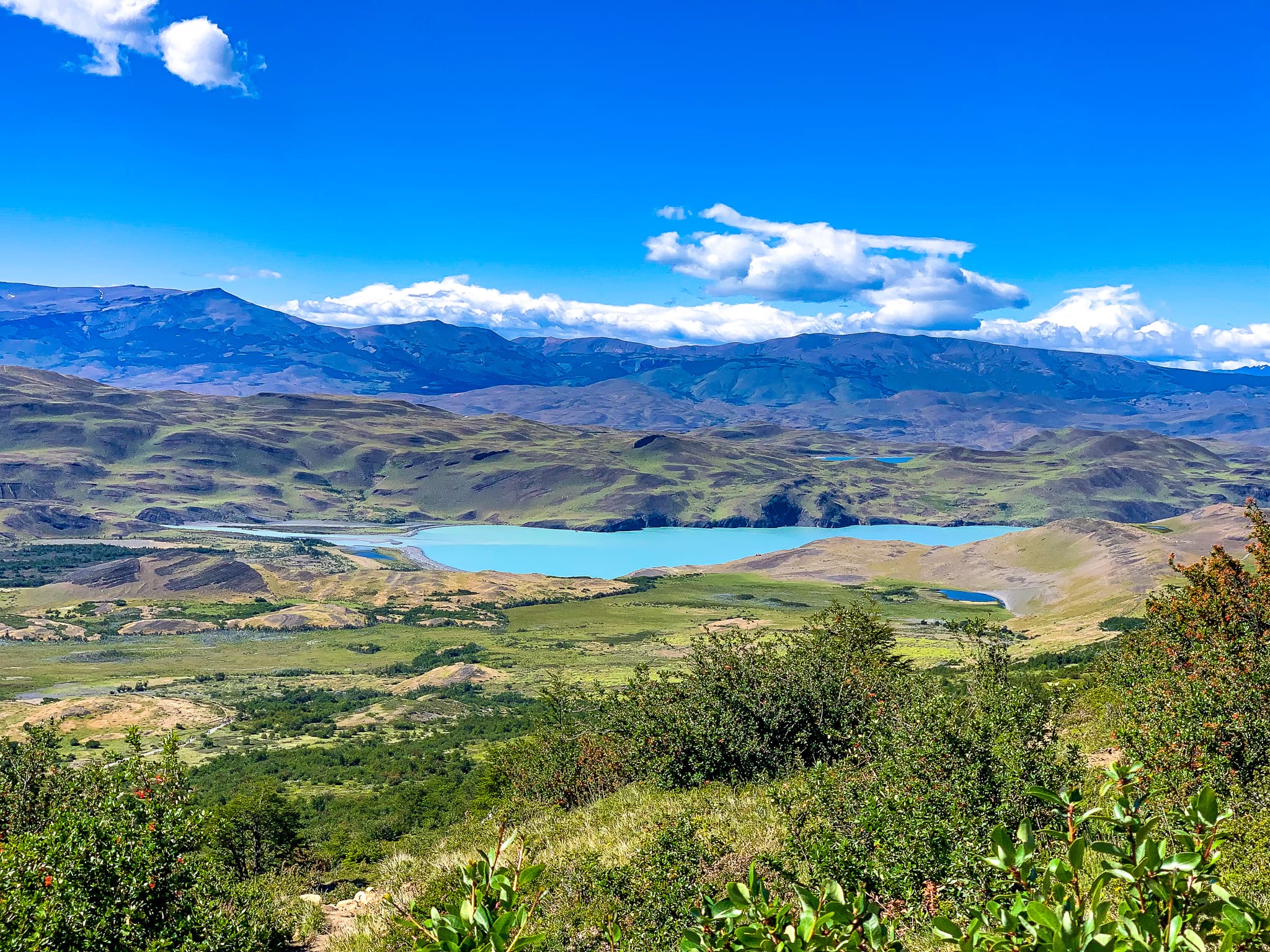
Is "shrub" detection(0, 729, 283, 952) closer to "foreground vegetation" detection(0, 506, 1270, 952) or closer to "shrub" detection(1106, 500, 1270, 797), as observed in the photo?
"foreground vegetation" detection(0, 506, 1270, 952)

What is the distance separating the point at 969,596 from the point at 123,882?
17945 centimetres

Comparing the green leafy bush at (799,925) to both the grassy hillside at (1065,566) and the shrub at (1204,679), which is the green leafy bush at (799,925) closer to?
the shrub at (1204,679)

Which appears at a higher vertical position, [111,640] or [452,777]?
[452,777]

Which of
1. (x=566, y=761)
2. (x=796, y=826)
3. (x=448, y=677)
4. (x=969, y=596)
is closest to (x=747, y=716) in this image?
(x=566, y=761)

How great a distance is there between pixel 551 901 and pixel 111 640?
146035mm

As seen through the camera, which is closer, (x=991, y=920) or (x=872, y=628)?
(x=991, y=920)

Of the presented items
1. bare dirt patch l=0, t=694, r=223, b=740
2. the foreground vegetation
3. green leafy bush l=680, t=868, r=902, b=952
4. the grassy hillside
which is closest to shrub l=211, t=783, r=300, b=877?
the foreground vegetation

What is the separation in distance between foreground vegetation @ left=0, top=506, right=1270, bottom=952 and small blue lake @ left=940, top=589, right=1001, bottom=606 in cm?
13957

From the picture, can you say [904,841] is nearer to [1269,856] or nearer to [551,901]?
[1269,856]

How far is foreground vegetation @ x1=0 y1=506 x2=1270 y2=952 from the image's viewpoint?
4000 mm

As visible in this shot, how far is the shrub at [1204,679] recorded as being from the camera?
14992mm

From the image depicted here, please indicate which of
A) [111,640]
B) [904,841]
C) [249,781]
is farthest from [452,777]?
Result: [111,640]

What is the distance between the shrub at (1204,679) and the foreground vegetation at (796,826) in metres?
0.08

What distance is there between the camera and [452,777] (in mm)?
56156
